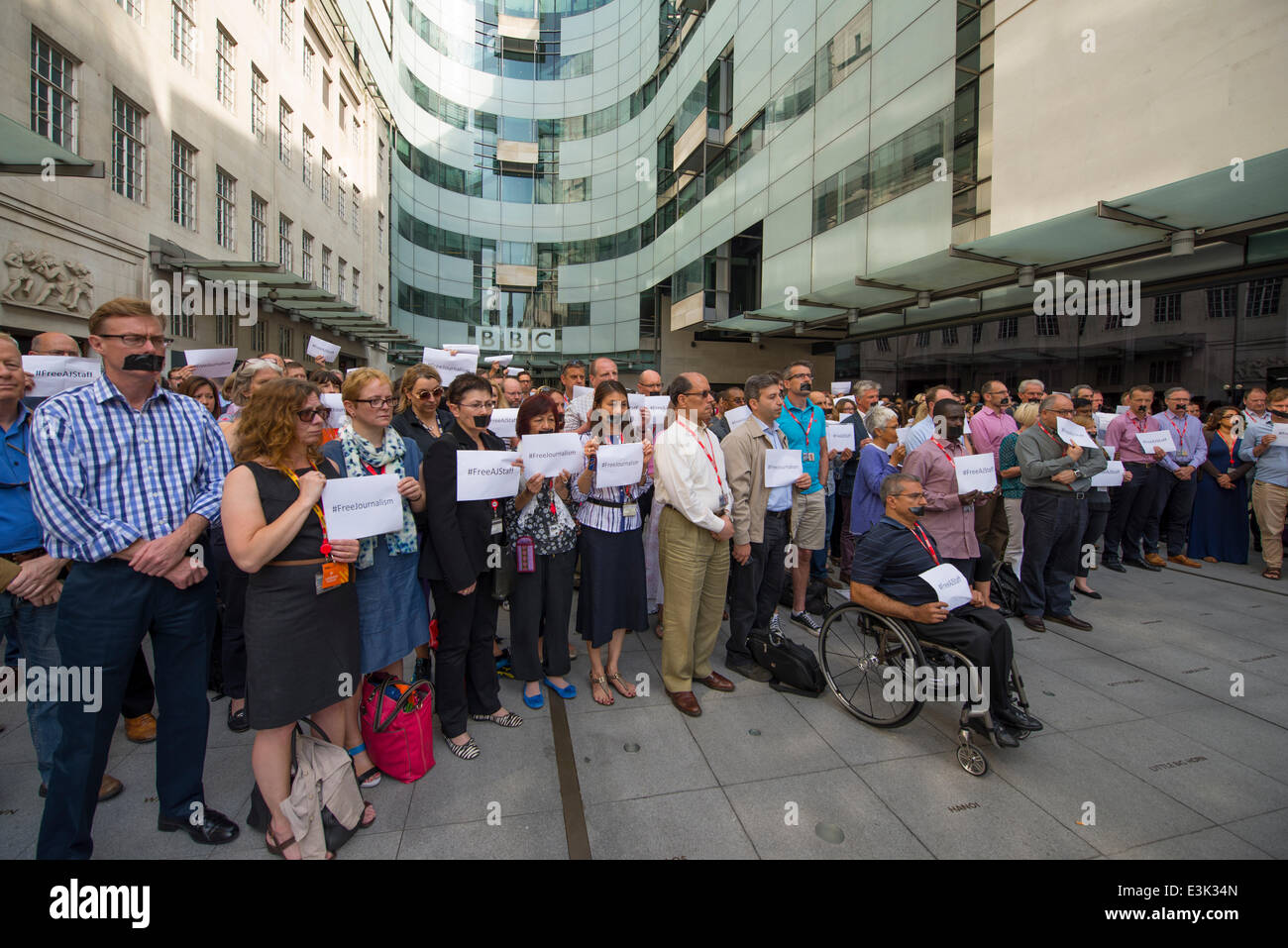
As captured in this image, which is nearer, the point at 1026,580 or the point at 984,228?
the point at 1026,580

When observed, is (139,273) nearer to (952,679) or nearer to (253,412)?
(253,412)

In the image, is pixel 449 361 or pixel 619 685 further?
pixel 449 361

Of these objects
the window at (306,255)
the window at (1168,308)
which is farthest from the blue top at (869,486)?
the window at (306,255)

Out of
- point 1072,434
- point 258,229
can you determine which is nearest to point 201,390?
point 1072,434

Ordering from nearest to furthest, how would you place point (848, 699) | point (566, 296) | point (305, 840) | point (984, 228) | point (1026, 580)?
point (305, 840), point (848, 699), point (1026, 580), point (984, 228), point (566, 296)

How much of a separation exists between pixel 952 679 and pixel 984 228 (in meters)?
10.7

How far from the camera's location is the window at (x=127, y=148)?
10424 millimetres

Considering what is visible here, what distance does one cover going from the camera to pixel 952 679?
330 centimetres

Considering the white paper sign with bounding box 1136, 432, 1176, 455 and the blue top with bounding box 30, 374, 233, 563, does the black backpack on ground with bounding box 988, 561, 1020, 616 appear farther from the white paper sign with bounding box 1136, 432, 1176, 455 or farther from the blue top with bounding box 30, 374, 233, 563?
the blue top with bounding box 30, 374, 233, 563

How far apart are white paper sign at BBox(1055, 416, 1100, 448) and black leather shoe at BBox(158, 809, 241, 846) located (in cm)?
659

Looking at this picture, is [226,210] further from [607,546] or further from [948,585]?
[948,585]

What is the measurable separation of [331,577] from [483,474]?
3.01ft

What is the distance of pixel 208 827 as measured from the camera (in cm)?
262
